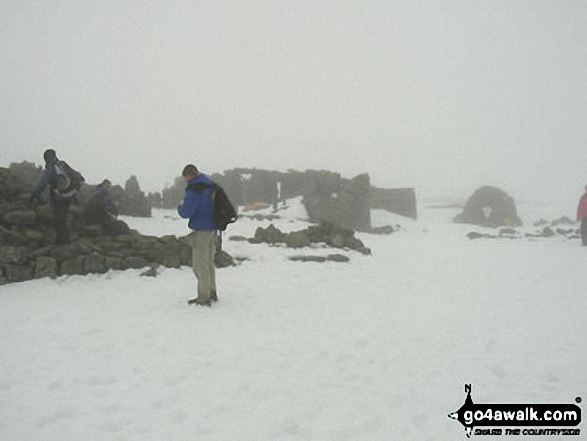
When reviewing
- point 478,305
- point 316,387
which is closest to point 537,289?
point 478,305

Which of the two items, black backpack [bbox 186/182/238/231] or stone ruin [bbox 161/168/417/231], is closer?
black backpack [bbox 186/182/238/231]

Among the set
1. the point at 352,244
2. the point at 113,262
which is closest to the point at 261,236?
the point at 352,244

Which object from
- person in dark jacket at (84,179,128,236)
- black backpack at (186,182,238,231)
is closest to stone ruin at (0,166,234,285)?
person in dark jacket at (84,179,128,236)

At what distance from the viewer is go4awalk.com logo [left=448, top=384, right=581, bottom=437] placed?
13.5 ft

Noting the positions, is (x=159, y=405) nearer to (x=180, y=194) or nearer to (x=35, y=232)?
(x=35, y=232)

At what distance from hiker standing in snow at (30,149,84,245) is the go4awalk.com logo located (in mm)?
10214

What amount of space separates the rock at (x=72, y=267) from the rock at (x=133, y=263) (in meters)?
1.01

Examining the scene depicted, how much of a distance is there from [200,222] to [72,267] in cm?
441

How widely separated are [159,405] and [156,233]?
41.7 ft

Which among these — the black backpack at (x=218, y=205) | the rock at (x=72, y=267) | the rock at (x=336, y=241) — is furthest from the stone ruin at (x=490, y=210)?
the rock at (x=72, y=267)

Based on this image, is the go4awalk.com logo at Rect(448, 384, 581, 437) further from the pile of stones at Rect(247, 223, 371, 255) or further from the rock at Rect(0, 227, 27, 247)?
the rock at Rect(0, 227, 27, 247)

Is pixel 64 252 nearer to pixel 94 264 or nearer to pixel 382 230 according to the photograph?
pixel 94 264

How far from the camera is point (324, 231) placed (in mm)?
16141

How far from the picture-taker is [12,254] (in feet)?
31.2
